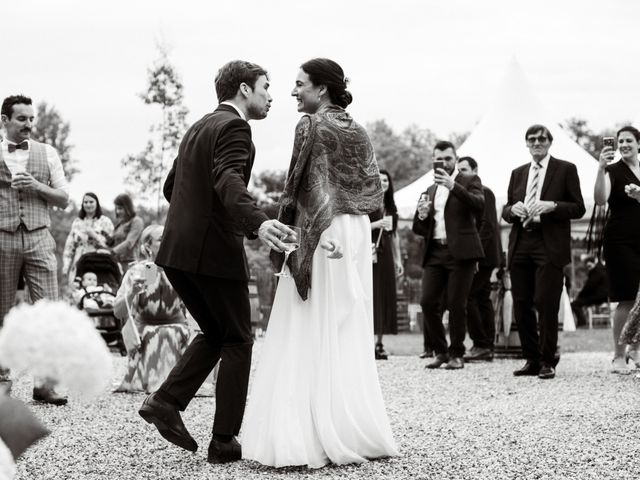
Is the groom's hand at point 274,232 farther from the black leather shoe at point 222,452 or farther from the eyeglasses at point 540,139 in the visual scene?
the eyeglasses at point 540,139

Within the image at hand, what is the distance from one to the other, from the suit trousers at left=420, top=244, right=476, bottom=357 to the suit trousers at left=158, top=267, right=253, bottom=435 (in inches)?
228

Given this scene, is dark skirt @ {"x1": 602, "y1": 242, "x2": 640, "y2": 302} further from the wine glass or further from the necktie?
the wine glass

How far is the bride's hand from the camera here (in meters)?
4.76

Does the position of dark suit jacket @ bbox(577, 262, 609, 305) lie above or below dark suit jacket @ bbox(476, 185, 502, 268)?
below

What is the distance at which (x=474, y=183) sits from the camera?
10789 mm

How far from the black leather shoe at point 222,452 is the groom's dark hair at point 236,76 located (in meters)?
1.86

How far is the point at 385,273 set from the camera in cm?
1267

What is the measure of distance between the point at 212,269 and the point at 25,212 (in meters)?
3.16

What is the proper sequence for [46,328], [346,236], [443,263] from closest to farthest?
1. [46,328]
2. [346,236]
3. [443,263]

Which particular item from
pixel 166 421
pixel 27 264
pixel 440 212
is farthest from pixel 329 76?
pixel 440 212

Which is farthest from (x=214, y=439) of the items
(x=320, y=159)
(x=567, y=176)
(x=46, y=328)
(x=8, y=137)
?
(x=567, y=176)

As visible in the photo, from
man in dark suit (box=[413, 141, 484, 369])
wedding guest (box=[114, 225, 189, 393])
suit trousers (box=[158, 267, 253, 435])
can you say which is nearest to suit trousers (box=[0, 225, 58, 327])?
wedding guest (box=[114, 225, 189, 393])

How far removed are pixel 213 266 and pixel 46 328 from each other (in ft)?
9.69

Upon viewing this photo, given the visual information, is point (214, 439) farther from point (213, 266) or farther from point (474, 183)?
point (474, 183)
